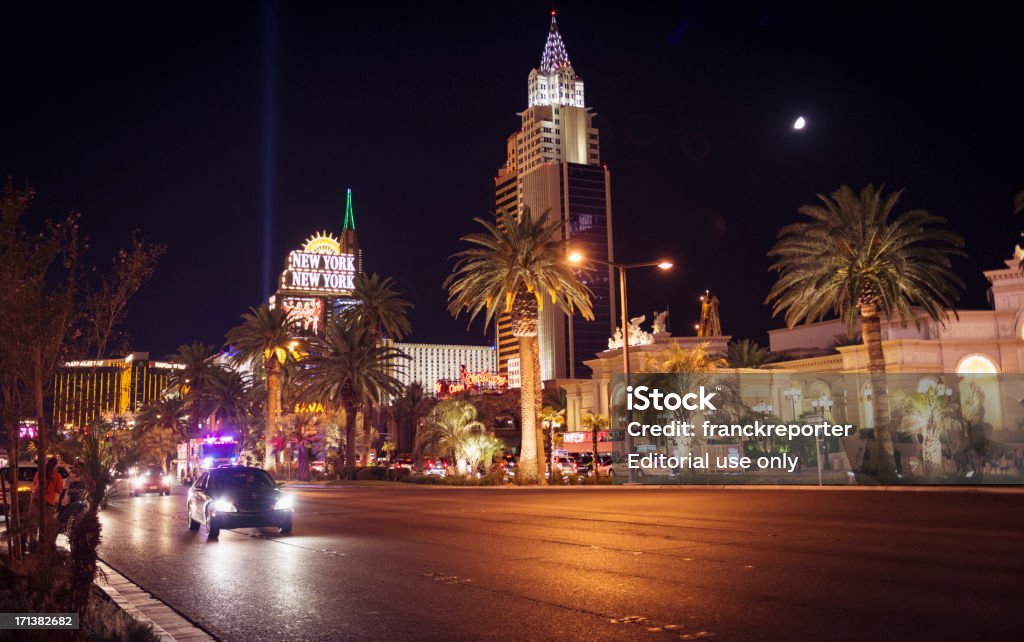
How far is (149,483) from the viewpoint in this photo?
143 feet

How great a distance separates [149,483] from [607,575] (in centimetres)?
3925

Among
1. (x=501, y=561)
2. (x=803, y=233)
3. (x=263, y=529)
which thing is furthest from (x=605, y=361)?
(x=501, y=561)

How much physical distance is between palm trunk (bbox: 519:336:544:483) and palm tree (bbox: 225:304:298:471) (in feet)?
98.7

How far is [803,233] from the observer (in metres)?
39.5

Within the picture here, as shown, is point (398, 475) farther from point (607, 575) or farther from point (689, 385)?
point (607, 575)

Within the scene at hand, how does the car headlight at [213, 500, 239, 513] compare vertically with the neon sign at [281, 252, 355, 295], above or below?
below

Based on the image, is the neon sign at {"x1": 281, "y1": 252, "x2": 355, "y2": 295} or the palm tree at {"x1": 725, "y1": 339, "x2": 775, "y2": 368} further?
the neon sign at {"x1": 281, "y1": 252, "x2": 355, "y2": 295}

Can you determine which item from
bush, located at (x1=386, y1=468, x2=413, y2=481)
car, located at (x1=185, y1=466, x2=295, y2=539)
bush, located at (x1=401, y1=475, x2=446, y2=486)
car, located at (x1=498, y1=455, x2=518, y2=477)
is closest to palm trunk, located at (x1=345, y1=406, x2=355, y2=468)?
bush, located at (x1=386, y1=468, x2=413, y2=481)

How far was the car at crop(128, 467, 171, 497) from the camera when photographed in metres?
43.5

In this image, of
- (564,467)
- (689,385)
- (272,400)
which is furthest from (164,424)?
(689,385)

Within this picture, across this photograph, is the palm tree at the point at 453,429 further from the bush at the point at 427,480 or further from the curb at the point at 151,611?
the curb at the point at 151,611

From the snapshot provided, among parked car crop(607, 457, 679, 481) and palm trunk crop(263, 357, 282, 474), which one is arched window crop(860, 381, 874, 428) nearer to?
parked car crop(607, 457, 679, 481)

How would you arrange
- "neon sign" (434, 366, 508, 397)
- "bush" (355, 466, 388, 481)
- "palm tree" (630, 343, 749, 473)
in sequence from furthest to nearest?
"neon sign" (434, 366, 508, 397) → "bush" (355, 466, 388, 481) → "palm tree" (630, 343, 749, 473)

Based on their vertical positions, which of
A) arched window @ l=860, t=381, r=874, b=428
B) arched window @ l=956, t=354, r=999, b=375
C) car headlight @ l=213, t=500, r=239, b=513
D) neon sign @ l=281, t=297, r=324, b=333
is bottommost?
car headlight @ l=213, t=500, r=239, b=513
